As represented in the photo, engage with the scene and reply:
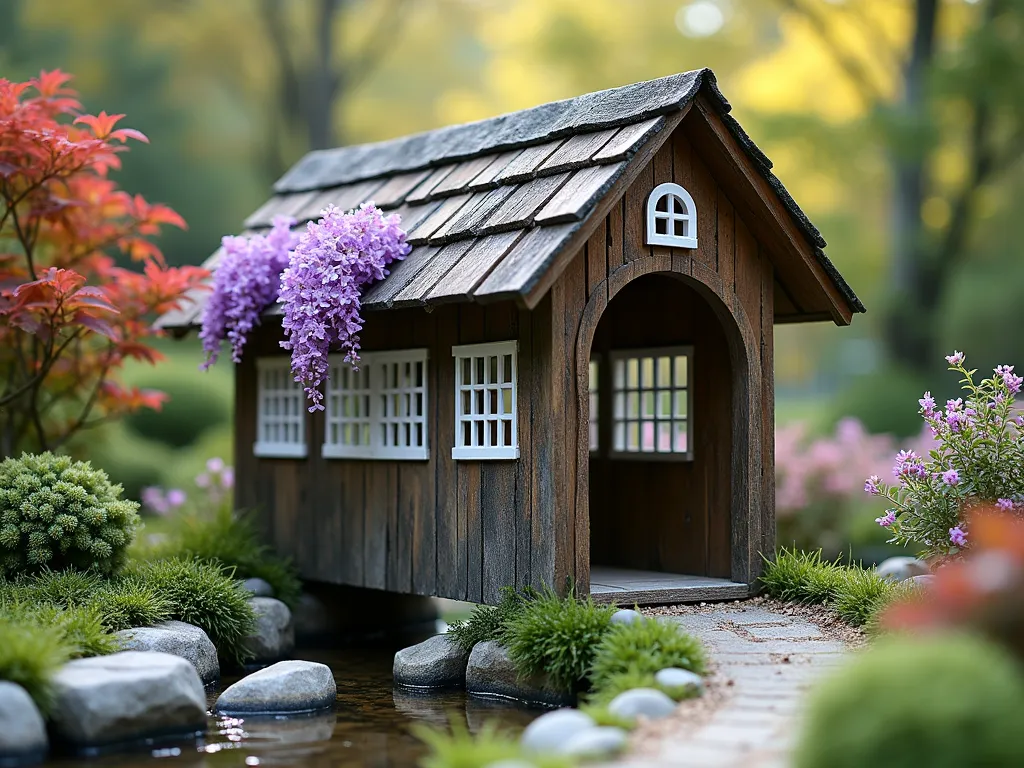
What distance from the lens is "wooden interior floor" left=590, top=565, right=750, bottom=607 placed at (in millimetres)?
9375

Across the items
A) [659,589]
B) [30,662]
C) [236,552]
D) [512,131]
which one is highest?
[512,131]

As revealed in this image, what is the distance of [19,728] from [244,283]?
4934 mm

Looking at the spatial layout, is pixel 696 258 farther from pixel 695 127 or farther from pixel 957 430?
pixel 957 430

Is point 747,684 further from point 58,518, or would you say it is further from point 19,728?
point 58,518

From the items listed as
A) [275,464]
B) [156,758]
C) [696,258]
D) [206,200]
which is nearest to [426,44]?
[206,200]

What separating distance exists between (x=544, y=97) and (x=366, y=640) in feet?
52.4

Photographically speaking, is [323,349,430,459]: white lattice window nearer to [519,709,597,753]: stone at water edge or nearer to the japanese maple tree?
the japanese maple tree

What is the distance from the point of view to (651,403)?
11531 mm

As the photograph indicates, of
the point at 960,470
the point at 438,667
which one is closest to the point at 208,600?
the point at 438,667

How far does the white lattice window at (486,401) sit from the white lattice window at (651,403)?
185 centimetres

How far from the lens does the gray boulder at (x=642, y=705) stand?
6957 millimetres

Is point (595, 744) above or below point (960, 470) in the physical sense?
below

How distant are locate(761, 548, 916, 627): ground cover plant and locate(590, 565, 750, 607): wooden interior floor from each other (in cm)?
30

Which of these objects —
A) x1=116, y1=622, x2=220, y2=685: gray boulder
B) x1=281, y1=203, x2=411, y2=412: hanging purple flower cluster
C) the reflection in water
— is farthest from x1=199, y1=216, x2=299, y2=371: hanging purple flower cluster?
the reflection in water
